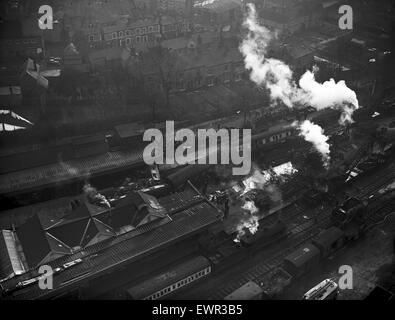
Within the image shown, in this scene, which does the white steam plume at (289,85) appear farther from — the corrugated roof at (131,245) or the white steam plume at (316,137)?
the corrugated roof at (131,245)

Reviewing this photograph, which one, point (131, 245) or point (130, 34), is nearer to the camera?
point (131, 245)

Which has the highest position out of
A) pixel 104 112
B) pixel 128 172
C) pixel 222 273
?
pixel 104 112

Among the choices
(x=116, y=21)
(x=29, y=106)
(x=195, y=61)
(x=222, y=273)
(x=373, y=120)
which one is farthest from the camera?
(x=116, y=21)

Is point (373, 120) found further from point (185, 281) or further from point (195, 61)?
point (185, 281)

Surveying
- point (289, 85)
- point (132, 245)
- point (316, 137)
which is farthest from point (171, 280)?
point (289, 85)

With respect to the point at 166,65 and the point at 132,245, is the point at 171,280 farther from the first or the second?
the point at 166,65
